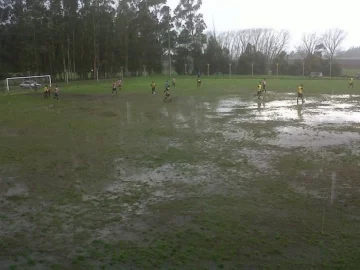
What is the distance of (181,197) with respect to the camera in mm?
7648

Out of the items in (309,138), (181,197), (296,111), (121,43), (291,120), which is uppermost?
(121,43)

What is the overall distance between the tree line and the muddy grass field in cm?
3486

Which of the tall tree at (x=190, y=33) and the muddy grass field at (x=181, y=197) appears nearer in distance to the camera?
the muddy grass field at (x=181, y=197)

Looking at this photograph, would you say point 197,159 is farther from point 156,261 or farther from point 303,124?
point 303,124

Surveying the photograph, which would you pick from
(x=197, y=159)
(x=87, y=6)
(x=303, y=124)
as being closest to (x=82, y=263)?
(x=197, y=159)

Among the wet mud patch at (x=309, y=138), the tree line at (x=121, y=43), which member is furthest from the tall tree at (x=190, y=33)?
the wet mud patch at (x=309, y=138)

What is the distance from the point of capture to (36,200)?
761 centimetres

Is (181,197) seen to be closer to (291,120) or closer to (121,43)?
(291,120)

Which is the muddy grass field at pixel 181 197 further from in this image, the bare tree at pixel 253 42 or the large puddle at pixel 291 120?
the bare tree at pixel 253 42

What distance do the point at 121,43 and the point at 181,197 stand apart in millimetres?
52286

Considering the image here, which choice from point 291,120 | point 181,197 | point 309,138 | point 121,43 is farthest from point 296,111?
point 121,43

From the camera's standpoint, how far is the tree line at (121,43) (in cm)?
4691

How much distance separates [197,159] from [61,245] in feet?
18.1

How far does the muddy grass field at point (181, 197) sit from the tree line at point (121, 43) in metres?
34.9
